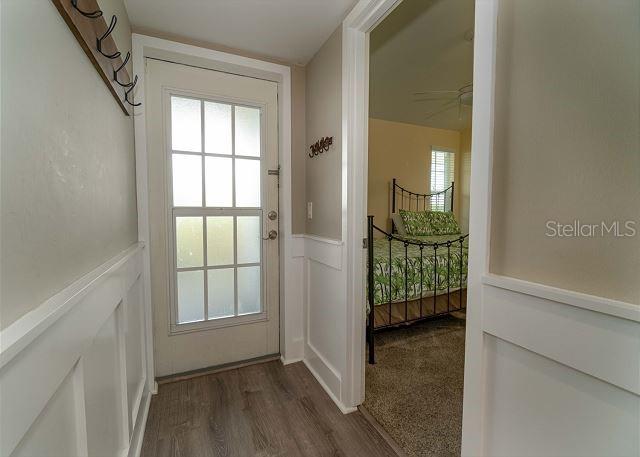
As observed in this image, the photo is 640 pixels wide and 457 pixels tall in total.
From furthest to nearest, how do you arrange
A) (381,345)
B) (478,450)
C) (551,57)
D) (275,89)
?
(381,345) → (275,89) → (478,450) → (551,57)

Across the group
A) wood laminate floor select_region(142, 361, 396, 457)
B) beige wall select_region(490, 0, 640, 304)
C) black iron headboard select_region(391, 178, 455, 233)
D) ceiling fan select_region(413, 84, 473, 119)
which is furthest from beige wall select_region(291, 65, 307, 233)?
black iron headboard select_region(391, 178, 455, 233)

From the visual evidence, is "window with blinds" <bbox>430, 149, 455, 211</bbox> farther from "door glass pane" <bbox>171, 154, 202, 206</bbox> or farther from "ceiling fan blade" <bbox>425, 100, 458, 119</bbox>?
"door glass pane" <bbox>171, 154, 202, 206</bbox>

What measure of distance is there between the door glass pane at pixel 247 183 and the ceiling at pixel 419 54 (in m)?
1.48

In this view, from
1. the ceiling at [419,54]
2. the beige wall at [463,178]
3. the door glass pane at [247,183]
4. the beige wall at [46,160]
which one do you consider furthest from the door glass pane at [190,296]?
the beige wall at [463,178]

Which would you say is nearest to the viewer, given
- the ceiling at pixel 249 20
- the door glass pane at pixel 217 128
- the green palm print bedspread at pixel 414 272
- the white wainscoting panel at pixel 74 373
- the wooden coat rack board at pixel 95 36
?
the white wainscoting panel at pixel 74 373

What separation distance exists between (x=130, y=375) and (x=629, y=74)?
1.91m

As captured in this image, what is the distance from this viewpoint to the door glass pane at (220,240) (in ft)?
6.76

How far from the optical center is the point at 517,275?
0.78 meters

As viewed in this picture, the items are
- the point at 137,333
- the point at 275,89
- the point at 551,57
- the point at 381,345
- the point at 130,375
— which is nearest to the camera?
the point at 551,57

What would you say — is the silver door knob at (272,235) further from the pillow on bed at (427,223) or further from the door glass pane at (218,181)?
the pillow on bed at (427,223)

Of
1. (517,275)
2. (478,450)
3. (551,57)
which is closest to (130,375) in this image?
(478,450)

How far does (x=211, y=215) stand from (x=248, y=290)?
2.04 feet

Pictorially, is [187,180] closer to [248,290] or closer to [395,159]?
[248,290]

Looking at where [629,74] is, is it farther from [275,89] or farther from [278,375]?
[278,375]
